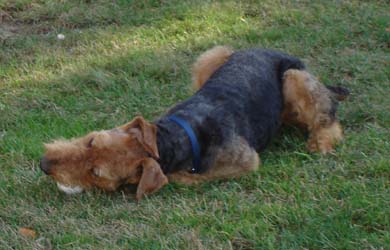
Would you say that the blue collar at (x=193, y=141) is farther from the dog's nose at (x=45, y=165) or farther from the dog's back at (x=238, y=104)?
the dog's nose at (x=45, y=165)

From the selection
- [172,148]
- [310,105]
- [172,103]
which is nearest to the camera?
[172,148]

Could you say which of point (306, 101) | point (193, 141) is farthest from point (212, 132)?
point (306, 101)

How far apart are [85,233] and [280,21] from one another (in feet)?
14.6

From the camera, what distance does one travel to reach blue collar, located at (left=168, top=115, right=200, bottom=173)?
4863 mm

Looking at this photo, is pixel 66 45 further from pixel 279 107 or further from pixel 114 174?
A: pixel 114 174

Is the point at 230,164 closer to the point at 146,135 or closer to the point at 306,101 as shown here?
the point at 146,135

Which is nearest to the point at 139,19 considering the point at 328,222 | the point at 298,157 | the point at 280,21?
the point at 280,21

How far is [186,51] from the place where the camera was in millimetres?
7445

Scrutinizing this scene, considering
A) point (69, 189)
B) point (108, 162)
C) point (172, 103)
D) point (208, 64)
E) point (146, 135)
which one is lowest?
point (172, 103)

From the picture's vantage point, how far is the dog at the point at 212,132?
451cm

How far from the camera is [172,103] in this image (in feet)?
20.9

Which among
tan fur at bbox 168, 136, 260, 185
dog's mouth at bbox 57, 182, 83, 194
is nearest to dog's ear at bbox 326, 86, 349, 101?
tan fur at bbox 168, 136, 260, 185

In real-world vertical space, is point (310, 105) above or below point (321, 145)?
above

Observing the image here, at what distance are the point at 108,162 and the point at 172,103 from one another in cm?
199
